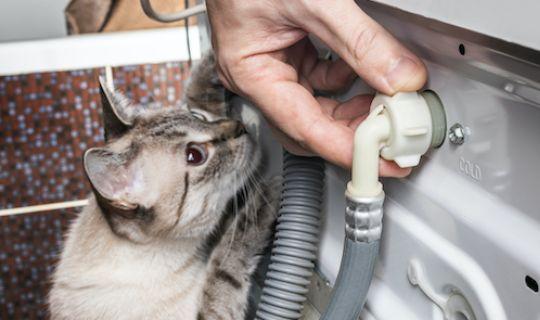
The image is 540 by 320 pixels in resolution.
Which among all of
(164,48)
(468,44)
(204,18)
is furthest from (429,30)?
Answer: (164,48)

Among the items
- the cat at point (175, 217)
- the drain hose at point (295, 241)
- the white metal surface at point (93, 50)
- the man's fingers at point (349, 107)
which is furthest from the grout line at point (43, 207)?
the man's fingers at point (349, 107)

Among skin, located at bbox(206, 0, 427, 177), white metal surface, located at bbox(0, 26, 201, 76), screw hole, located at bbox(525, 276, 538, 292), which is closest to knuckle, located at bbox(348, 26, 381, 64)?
skin, located at bbox(206, 0, 427, 177)

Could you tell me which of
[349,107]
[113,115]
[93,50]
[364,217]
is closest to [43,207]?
[93,50]

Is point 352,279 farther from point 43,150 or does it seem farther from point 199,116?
point 43,150

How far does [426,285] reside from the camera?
23.5 inches

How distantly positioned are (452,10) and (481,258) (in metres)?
0.21

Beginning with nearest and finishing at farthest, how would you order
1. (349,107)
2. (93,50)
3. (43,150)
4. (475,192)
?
(475,192) < (349,107) < (93,50) < (43,150)

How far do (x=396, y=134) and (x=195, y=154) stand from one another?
0.59 meters

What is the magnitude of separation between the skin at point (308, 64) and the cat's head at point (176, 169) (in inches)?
10.7

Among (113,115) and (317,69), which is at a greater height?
(317,69)

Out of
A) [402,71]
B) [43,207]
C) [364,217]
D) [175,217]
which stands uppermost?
[402,71]

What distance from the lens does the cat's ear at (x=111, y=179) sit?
37.2 inches

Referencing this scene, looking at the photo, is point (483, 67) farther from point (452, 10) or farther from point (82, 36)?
point (82, 36)

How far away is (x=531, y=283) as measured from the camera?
0.47 metres
